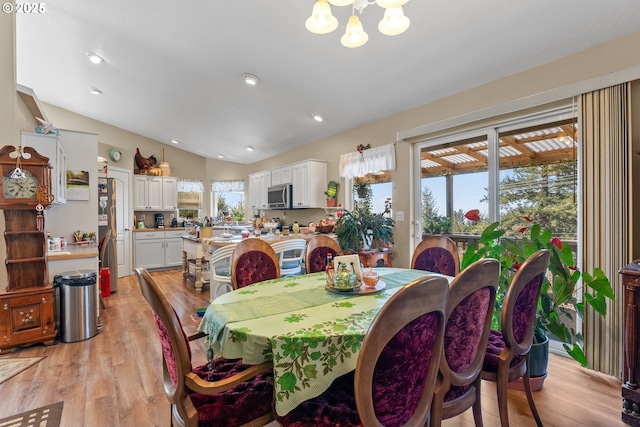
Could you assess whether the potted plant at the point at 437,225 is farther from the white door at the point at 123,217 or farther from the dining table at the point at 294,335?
the white door at the point at 123,217

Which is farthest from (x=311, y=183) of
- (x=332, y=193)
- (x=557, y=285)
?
(x=557, y=285)

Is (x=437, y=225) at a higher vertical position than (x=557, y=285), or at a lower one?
higher

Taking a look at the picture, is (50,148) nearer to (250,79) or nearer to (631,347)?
(250,79)

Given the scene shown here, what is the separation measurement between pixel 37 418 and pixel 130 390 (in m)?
0.48

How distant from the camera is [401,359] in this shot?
0.94 m

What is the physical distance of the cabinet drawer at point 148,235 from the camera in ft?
20.5

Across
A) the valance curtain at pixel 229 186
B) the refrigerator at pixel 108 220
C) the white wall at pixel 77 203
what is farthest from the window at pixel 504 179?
the valance curtain at pixel 229 186

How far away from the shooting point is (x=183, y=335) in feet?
3.66

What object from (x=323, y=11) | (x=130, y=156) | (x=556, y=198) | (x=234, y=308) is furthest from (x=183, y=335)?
(x=130, y=156)

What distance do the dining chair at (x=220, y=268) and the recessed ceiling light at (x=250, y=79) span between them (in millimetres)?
1978

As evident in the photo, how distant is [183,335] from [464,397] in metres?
1.21

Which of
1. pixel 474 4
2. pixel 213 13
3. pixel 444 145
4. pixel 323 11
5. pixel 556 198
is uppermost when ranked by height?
pixel 213 13

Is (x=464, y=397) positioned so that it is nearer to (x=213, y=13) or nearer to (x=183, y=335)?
(x=183, y=335)

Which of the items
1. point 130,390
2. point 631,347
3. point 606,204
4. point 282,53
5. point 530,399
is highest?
point 282,53
